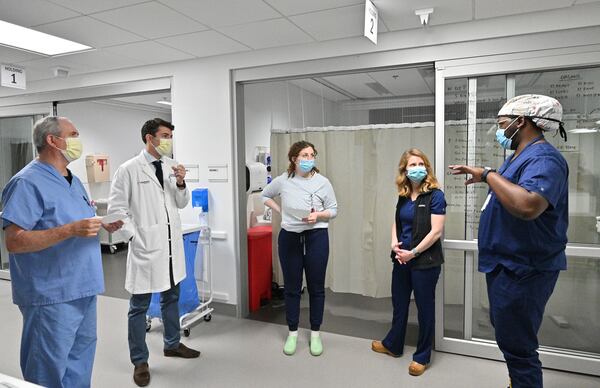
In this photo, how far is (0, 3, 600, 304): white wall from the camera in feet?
8.32

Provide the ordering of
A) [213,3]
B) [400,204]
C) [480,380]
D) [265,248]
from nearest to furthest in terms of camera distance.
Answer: [213,3] < [480,380] < [400,204] < [265,248]

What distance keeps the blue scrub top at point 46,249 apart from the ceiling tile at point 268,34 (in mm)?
1588

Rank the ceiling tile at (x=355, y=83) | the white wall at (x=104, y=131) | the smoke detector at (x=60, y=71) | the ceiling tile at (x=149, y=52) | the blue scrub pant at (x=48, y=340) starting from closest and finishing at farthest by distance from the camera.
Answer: the blue scrub pant at (x=48, y=340), the ceiling tile at (x=149, y=52), the smoke detector at (x=60, y=71), the ceiling tile at (x=355, y=83), the white wall at (x=104, y=131)

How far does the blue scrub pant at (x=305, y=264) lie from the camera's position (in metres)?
2.88

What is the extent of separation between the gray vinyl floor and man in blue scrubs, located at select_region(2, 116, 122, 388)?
2.80ft

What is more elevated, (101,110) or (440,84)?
(101,110)

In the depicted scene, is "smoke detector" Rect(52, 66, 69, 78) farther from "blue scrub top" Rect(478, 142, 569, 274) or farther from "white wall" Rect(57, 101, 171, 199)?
"blue scrub top" Rect(478, 142, 569, 274)

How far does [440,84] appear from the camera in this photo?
281 cm

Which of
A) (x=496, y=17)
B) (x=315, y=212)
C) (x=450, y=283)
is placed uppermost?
(x=496, y=17)

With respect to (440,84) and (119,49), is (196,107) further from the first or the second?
(440,84)

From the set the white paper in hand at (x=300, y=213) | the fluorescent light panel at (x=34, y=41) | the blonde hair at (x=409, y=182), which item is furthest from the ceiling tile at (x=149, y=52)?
the blonde hair at (x=409, y=182)

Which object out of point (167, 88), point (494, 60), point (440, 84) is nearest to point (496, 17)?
point (494, 60)

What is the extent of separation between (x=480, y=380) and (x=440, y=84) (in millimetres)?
1935

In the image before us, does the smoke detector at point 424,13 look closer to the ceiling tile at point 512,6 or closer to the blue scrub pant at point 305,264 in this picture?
the ceiling tile at point 512,6
